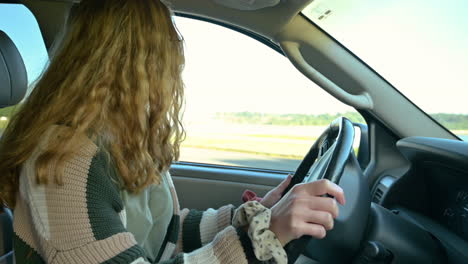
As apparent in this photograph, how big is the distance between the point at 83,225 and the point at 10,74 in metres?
0.84

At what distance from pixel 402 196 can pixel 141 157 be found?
36.3 inches

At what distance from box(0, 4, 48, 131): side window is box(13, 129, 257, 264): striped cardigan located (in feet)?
2.12

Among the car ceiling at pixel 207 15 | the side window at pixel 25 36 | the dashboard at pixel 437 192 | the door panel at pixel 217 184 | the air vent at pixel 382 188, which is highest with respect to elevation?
the car ceiling at pixel 207 15

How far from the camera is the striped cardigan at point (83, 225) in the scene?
818 mm

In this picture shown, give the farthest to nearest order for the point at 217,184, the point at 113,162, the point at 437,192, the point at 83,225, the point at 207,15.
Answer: the point at 217,184
the point at 207,15
the point at 437,192
the point at 113,162
the point at 83,225

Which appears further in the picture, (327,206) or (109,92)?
(109,92)

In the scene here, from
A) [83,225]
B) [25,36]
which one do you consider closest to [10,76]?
[25,36]

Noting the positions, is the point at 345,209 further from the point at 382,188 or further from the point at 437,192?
the point at 382,188

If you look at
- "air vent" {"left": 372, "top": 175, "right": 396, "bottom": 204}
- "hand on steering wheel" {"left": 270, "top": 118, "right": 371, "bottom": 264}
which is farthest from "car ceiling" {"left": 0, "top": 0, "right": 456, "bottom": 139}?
"hand on steering wheel" {"left": 270, "top": 118, "right": 371, "bottom": 264}

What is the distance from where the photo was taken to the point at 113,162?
955 mm

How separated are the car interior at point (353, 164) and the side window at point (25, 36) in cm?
4

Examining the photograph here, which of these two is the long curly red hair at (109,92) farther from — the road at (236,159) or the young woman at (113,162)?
the road at (236,159)

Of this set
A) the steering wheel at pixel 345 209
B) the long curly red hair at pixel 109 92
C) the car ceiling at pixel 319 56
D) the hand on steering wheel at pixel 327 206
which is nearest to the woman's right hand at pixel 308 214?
the hand on steering wheel at pixel 327 206

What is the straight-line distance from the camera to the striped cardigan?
2.68 feet
